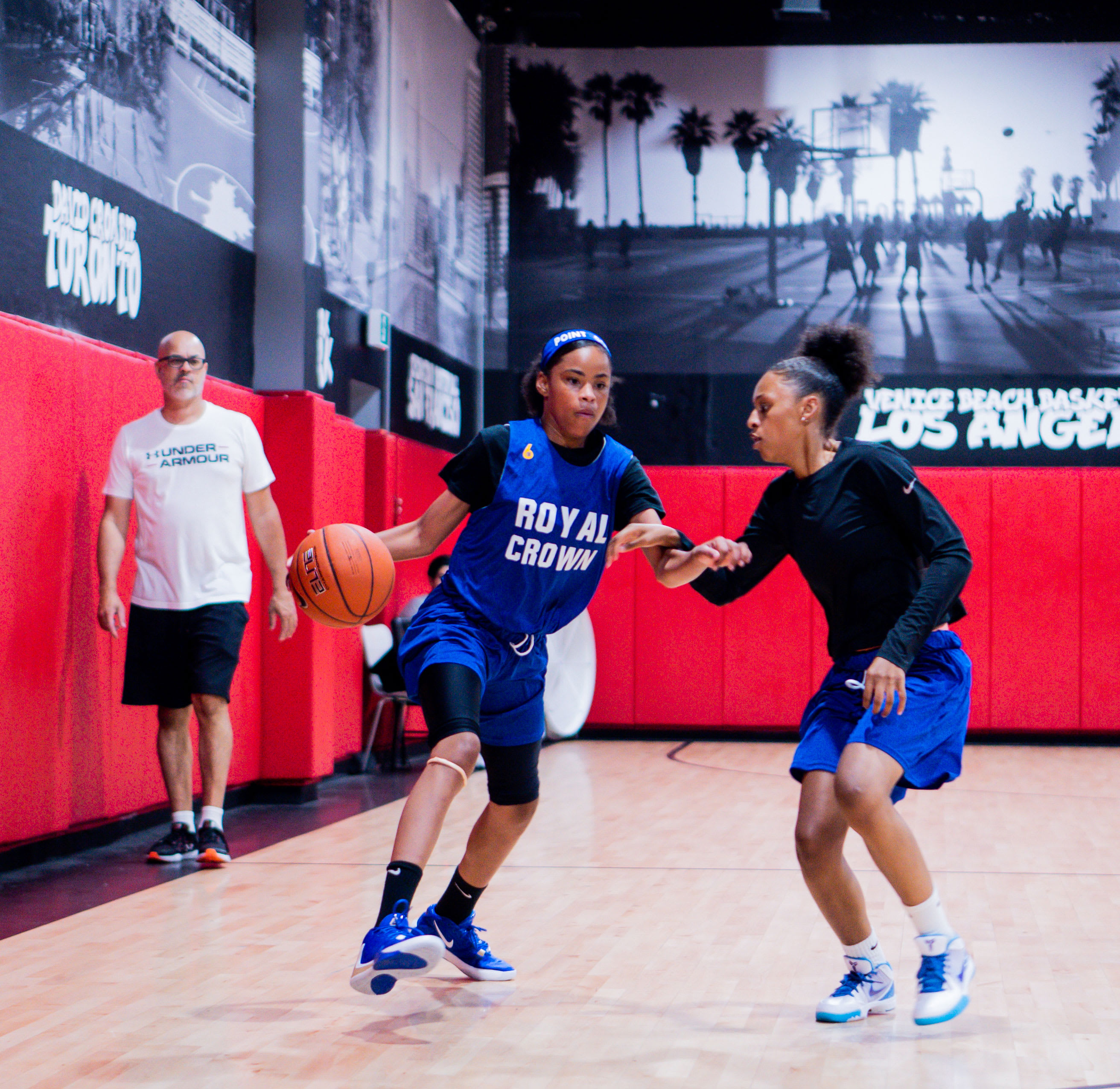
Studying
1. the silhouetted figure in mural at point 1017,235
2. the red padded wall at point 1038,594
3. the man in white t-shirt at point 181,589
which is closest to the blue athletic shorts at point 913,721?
the man in white t-shirt at point 181,589

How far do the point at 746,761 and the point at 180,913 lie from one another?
5.19m

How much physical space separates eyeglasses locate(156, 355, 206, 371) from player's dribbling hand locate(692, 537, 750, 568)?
2564 mm

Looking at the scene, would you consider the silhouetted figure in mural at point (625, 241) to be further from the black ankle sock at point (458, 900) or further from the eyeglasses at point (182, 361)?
the black ankle sock at point (458, 900)

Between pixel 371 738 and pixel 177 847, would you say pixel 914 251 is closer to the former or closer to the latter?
pixel 371 738

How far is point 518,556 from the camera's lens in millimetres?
3029

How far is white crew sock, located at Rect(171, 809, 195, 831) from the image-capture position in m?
4.84

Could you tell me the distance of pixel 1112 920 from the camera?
4031 mm

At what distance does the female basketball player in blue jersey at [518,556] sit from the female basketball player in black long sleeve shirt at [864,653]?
218 mm

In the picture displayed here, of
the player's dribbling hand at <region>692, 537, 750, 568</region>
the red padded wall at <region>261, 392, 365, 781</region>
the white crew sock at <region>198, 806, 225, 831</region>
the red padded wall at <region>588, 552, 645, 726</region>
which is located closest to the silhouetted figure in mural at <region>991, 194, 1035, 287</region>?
the red padded wall at <region>588, 552, 645, 726</region>

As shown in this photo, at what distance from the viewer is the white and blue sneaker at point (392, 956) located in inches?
98.4

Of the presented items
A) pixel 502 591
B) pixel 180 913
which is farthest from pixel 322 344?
pixel 502 591

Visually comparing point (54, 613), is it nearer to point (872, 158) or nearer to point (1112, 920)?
point (1112, 920)

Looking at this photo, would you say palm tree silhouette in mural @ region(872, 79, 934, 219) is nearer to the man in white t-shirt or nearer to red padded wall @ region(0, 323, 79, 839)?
→ the man in white t-shirt

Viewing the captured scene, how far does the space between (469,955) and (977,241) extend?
8.27m
